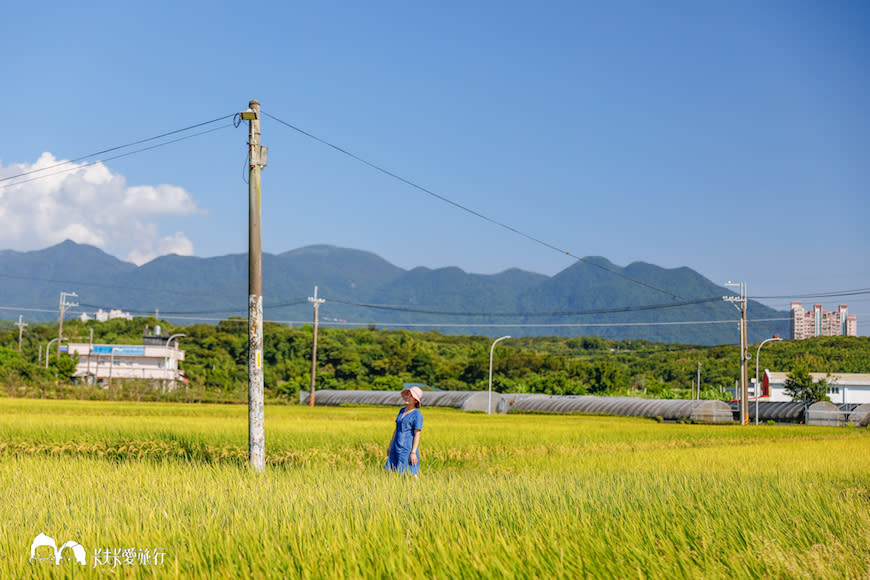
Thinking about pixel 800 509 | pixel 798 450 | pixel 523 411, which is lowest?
pixel 523 411

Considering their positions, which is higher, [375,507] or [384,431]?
[375,507]

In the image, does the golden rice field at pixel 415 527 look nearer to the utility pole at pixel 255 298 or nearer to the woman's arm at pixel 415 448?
the woman's arm at pixel 415 448

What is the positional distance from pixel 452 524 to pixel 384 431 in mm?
17327

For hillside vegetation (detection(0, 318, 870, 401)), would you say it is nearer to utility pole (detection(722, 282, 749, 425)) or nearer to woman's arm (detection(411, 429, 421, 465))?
utility pole (detection(722, 282, 749, 425))

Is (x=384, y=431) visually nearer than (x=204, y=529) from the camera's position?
No

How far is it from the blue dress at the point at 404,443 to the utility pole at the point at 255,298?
3.75m

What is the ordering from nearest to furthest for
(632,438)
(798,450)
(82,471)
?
1. (82,471)
2. (798,450)
3. (632,438)

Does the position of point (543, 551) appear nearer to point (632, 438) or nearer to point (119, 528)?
point (119, 528)

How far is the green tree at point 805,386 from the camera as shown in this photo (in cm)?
5888

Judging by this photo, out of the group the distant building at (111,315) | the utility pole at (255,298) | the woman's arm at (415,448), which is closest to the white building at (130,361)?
the distant building at (111,315)

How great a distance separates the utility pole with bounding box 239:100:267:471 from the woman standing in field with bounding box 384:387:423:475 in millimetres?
3767

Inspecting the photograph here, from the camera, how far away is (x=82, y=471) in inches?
444

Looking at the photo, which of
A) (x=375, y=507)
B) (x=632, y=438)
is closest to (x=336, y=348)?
(x=632, y=438)

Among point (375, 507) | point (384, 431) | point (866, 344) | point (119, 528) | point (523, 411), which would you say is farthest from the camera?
point (866, 344)
